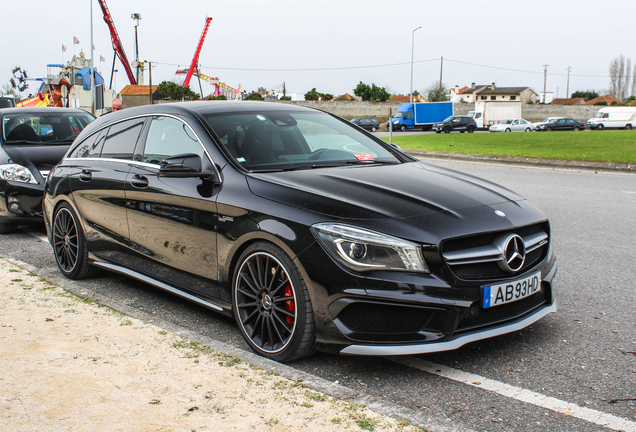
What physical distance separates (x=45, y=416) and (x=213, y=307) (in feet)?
4.34

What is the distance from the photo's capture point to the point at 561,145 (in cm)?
2366

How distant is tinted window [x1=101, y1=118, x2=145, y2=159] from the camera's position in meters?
4.84

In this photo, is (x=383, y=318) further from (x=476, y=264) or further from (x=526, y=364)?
(x=526, y=364)

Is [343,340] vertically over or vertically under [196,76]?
under

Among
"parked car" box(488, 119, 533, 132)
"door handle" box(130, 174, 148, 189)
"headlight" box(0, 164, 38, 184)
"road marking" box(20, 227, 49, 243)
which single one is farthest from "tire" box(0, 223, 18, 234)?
"parked car" box(488, 119, 533, 132)

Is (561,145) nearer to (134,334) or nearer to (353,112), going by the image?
(134,334)

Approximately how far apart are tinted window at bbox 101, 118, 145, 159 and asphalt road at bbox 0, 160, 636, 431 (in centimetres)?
115

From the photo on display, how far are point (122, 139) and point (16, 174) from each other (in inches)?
140

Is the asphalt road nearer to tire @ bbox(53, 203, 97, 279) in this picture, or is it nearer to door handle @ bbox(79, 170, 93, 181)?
tire @ bbox(53, 203, 97, 279)

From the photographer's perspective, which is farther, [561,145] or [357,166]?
[561,145]

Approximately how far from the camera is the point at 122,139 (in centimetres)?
501

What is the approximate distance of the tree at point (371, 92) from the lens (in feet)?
369

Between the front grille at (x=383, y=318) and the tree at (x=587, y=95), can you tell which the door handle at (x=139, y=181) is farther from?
the tree at (x=587, y=95)

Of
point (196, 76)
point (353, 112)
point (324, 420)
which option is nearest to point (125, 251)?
point (324, 420)
